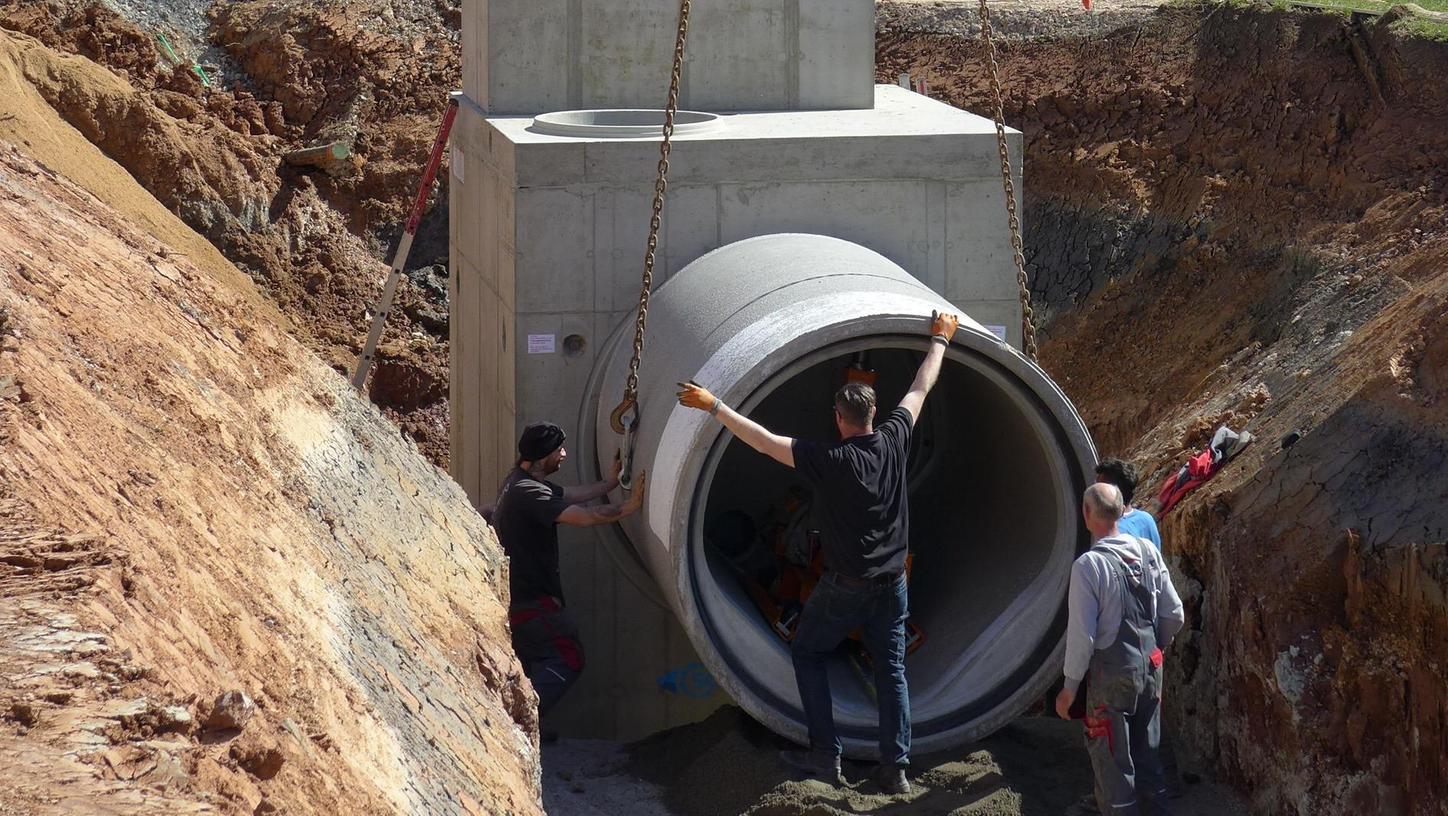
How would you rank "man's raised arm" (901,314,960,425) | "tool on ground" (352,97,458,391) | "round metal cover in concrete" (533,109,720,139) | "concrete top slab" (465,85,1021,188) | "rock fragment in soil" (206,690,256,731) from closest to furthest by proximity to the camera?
"rock fragment in soil" (206,690,256,731) → "man's raised arm" (901,314,960,425) → "concrete top slab" (465,85,1021,188) → "round metal cover in concrete" (533,109,720,139) → "tool on ground" (352,97,458,391)

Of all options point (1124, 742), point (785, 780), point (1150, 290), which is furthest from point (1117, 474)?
point (1150, 290)

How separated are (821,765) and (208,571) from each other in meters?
3.68

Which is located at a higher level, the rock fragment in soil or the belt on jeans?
the rock fragment in soil

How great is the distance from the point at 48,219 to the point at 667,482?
273 centimetres

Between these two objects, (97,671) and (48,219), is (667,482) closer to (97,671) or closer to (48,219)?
(48,219)

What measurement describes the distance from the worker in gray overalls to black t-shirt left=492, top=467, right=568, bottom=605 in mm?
2429

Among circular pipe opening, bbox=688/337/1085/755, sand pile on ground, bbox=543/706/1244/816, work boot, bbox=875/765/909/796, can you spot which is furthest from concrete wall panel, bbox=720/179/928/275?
work boot, bbox=875/765/909/796

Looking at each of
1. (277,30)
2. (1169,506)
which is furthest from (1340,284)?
(277,30)

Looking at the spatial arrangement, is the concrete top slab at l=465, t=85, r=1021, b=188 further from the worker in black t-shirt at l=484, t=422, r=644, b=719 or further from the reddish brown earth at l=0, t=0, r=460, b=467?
the reddish brown earth at l=0, t=0, r=460, b=467

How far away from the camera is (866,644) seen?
21.9ft

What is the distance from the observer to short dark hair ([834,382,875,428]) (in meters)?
6.19

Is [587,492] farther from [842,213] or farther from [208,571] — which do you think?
[208,571]

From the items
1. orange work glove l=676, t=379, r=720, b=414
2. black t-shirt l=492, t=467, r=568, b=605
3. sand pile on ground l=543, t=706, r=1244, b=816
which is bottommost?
sand pile on ground l=543, t=706, r=1244, b=816

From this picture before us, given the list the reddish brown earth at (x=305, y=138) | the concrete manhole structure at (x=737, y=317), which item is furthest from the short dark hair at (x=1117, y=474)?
the reddish brown earth at (x=305, y=138)
